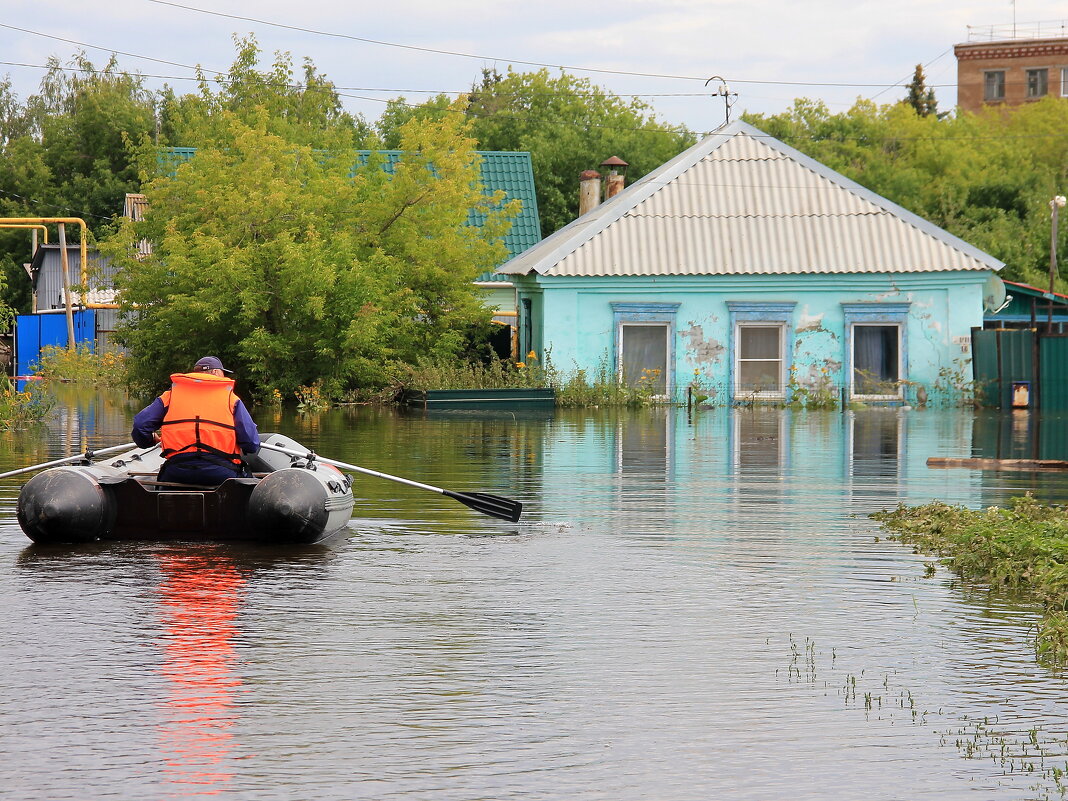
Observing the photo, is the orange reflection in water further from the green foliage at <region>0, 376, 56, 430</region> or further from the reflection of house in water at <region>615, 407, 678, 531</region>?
the green foliage at <region>0, 376, 56, 430</region>

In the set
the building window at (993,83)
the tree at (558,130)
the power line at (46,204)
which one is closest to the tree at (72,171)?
the power line at (46,204)

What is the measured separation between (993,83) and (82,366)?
218 ft

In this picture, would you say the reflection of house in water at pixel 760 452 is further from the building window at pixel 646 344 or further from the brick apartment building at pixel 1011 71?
the brick apartment building at pixel 1011 71

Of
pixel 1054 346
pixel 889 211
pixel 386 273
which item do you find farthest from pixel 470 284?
pixel 1054 346

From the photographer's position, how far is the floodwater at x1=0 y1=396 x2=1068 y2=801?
645cm

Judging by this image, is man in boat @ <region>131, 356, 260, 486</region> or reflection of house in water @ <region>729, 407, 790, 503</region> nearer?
man in boat @ <region>131, 356, 260, 486</region>

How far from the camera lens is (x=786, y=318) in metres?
34.1

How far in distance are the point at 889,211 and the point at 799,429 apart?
32.0 feet

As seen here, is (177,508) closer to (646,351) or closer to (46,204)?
(646,351)

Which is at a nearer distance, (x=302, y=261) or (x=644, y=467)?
(x=644, y=467)

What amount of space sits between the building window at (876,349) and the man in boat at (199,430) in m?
23.1

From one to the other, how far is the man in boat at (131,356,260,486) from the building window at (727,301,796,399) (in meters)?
22.2

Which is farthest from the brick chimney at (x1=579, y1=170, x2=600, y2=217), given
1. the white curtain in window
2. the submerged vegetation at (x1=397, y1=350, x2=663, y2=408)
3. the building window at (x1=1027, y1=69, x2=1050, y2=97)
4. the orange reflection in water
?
the building window at (x1=1027, y1=69, x2=1050, y2=97)

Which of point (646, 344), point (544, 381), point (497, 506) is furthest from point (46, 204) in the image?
point (497, 506)
